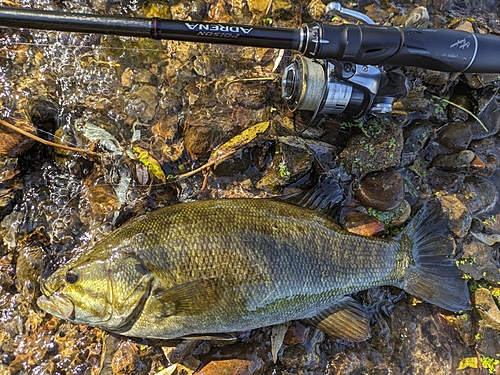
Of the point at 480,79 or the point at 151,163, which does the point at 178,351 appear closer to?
the point at 151,163

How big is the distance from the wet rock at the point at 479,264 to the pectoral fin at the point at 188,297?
244 cm

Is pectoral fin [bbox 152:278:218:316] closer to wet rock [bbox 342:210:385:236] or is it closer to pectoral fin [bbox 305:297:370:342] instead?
pectoral fin [bbox 305:297:370:342]

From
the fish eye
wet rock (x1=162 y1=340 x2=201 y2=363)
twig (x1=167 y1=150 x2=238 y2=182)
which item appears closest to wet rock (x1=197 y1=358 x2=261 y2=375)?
wet rock (x1=162 y1=340 x2=201 y2=363)

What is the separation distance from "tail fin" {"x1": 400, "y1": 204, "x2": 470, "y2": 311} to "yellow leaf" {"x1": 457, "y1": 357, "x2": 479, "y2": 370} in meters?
0.61

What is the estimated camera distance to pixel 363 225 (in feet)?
11.4

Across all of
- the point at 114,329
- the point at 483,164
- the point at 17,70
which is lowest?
the point at 114,329

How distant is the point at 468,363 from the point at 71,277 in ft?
11.6

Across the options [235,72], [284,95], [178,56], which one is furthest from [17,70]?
[284,95]

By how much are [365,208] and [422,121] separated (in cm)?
107

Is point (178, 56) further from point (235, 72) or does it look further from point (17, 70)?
point (17, 70)

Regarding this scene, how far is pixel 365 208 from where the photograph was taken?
3.58 meters

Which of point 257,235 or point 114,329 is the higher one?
point 257,235

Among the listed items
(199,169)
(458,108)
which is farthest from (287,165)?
(458,108)

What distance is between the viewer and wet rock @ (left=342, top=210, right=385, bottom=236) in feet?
11.3
